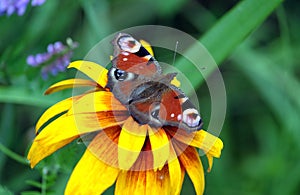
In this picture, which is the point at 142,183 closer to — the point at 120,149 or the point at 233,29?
the point at 120,149

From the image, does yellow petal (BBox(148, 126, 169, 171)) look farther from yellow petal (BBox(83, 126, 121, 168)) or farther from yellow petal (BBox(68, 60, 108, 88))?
yellow petal (BBox(68, 60, 108, 88))

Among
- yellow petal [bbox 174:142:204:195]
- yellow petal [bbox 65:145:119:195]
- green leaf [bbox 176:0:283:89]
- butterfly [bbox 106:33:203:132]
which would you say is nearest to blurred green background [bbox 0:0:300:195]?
green leaf [bbox 176:0:283:89]

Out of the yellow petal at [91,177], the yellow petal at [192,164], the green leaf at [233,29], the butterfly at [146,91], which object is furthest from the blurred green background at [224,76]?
the yellow petal at [91,177]

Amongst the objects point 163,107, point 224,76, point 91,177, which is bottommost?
point 224,76

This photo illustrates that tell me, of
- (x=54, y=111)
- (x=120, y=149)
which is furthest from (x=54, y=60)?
(x=120, y=149)

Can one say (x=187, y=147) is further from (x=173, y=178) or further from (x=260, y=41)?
(x=260, y=41)

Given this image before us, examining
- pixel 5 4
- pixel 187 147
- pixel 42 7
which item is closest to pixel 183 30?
pixel 42 7

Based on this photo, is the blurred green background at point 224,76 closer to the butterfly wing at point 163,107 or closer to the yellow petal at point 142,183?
the butterfly wing at point 163,107
